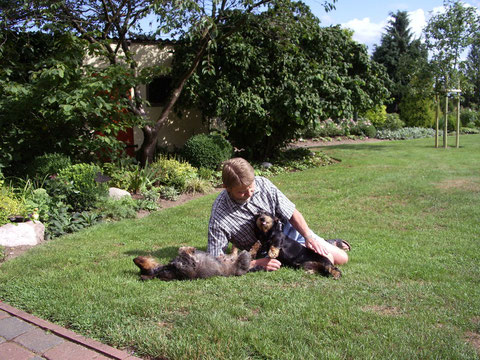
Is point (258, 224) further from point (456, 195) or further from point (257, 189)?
point (456, 195)

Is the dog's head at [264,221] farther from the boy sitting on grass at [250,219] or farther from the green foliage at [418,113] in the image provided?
the green foliage at [418,113]

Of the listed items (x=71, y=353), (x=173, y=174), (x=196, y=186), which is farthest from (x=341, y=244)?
(x=173, y=174)

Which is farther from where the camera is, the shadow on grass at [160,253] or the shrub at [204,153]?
the shrub at [204,153]

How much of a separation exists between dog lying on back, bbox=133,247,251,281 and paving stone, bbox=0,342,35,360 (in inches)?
51.0

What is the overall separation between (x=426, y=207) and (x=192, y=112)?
8233 millimetres

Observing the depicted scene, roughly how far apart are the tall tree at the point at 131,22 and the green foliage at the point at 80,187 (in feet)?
8.90

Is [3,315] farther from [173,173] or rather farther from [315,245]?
[173,173]

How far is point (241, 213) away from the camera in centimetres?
438

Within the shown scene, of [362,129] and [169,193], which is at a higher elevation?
[362,129]

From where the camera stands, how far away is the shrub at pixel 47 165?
775cm

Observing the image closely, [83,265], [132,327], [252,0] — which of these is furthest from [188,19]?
[132,327]

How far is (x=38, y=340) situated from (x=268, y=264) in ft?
6.86

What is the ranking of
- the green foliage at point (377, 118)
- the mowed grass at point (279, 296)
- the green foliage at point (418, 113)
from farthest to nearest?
the green foliage at point (418, 113)
the green foliage at point (377, 118)
the mowed grass at point (279, 296)

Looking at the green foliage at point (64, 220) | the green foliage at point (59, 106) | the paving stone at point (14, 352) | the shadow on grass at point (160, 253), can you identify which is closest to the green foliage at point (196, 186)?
the green foliage at point (59, 106)
